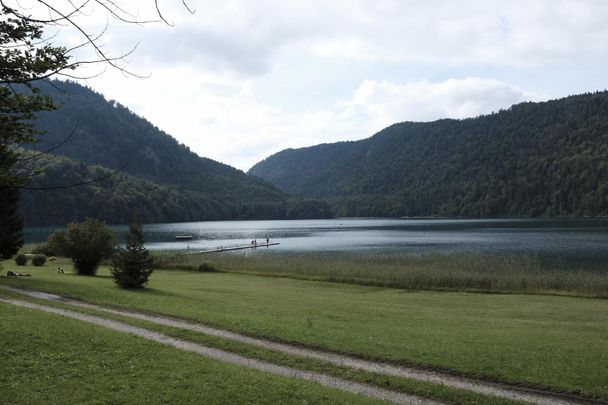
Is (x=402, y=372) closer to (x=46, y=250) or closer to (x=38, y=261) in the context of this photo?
(x=38, y=261)

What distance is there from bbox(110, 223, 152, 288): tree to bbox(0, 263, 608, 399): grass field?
4.51 feet

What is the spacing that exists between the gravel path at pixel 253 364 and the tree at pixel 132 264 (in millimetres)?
9143

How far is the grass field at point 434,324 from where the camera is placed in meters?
11.7

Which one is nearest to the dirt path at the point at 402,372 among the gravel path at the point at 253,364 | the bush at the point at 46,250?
the gravel path at the point at 253,364

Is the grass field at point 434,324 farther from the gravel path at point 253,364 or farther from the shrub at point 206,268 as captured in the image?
the shrub at point 206,268

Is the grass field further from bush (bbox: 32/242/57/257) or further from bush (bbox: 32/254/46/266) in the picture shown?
bush (bbox: 32/242/57/257)

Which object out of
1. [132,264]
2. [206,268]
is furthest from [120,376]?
[206,268]

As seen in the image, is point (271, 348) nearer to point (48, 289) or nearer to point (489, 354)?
point (489, 354)

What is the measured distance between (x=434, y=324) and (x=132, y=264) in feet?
55.2

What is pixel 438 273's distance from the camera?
35.1 meters

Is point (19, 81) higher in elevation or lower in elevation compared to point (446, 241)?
higher

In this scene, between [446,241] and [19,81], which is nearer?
[19,81]

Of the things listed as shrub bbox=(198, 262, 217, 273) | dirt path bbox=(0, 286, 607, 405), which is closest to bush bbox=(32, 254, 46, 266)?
shrub bbox=(198, 262, 217, 273)

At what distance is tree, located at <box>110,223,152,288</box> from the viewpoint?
26.2 metres
